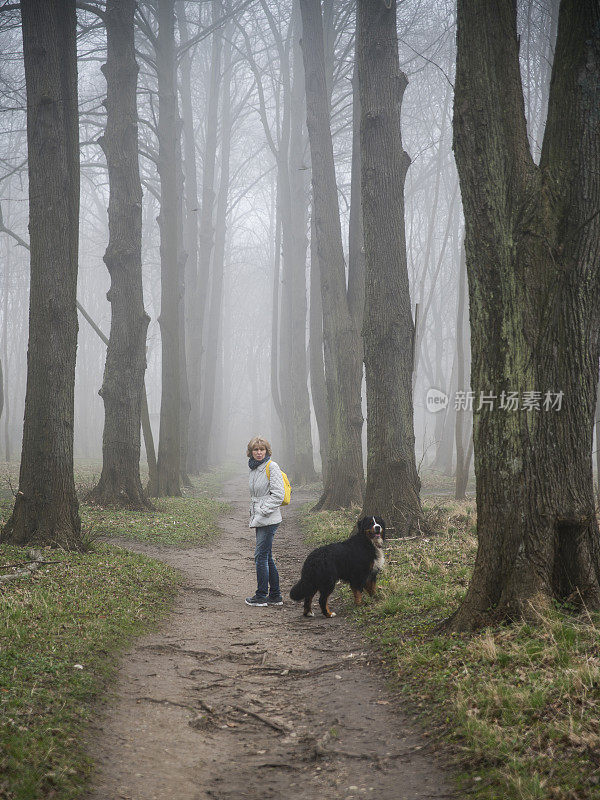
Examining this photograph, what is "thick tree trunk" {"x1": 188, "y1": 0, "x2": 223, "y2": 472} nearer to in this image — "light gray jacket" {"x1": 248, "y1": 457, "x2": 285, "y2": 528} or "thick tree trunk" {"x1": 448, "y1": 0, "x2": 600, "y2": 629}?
"light gray jacket" {"x1": 248, "y1": 457, "x2": 285, "y2": 528}

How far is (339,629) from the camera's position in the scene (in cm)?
635

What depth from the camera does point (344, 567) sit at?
673 cm

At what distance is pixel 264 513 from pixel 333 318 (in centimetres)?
832

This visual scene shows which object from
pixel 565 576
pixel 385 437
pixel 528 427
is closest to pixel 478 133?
pixel 528 427

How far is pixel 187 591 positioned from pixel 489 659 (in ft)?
14.9

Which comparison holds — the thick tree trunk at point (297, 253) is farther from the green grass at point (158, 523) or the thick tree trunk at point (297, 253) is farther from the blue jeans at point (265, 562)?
the blue jeans at point (265, 562)

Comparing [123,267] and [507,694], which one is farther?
[123,267]

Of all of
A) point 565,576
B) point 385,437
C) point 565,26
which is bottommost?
point 565,576

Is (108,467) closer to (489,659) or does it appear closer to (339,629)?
(339,629)

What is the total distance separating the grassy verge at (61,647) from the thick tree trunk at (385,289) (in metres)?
3.70

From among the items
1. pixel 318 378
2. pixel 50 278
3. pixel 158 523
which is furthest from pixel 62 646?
pixel 318 378

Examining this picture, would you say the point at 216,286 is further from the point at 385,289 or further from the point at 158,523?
the point at 385,289

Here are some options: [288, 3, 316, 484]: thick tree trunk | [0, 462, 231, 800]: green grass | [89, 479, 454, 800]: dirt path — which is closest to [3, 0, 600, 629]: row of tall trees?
[89, 479, 454, 800]: dirt path

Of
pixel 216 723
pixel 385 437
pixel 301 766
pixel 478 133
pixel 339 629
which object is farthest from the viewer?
pixel 385 437
